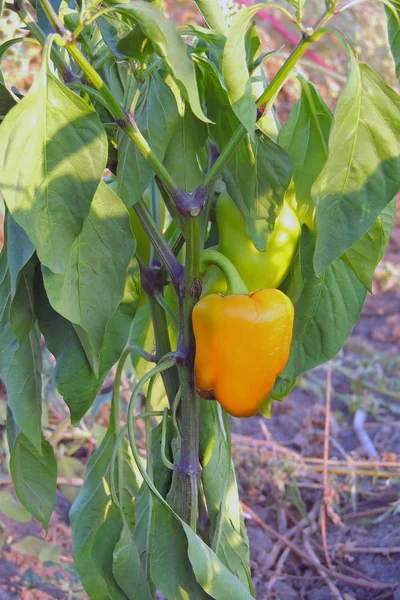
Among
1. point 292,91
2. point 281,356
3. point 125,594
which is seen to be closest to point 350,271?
point 281,356

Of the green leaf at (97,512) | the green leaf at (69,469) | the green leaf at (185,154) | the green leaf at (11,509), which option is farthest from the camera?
the green leaf at (69,469)

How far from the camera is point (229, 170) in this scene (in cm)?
82

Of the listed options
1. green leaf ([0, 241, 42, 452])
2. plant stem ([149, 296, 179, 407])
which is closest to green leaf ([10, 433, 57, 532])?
green leaf ([0, 241, 42, 452])

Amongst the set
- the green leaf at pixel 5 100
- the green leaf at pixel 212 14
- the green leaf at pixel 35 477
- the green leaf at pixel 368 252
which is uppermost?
the green leaf at pixel 212 14

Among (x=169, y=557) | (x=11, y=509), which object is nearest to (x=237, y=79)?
(x=169, y=557)

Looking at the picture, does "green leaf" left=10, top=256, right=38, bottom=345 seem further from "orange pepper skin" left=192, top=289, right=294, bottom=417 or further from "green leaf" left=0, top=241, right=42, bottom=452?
"orange pepper skin" left=192, top=289, right=294, bottom=417

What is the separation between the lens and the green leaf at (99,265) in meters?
0.74

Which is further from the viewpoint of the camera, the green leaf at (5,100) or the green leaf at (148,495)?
the green leaf at (148,495)

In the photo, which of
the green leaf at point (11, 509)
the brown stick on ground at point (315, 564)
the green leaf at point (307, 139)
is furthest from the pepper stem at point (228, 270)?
the brown stick on ground at point (315, 564)

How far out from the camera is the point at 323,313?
0.88 meters

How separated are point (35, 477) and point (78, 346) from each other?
0.28 m

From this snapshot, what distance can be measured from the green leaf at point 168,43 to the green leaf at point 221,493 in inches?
17.6

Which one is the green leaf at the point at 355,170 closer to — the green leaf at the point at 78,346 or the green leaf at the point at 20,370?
the green leaf at the point at 78,346

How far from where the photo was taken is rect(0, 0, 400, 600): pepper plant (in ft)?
2.22
